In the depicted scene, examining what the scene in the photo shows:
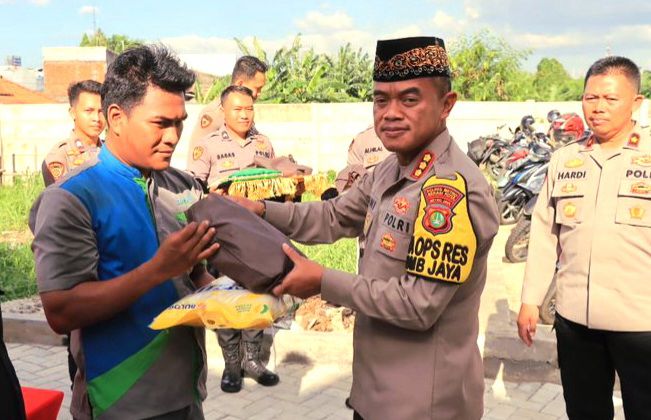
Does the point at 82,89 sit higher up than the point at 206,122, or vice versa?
the point at 82,89

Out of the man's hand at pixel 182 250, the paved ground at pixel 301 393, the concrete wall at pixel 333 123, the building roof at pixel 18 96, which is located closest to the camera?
the man's hand at pixel 182 250

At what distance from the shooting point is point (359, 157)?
5176 mm

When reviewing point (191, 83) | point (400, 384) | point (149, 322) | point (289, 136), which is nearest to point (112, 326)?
point (149, 322)

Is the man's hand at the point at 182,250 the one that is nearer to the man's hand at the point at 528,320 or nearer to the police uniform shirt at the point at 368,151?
the man's hand at the point at 528,320

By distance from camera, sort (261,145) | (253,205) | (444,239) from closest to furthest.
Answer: (444,239), (253,205), (261,145)

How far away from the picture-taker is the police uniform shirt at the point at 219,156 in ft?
15.8

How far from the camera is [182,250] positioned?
1702 millimetres

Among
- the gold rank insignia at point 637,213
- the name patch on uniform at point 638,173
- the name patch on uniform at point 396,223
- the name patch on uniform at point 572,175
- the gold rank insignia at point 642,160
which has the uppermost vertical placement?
the gold rank insignia at point 642,160

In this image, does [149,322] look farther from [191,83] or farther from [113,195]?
[191,83]

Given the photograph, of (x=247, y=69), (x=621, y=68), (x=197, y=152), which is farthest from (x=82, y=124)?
(x=621, y=68)

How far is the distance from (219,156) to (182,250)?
3.23 m

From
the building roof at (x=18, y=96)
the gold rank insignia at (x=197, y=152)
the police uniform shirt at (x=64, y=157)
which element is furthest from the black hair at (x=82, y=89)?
the building roof at (x=18, y=96)

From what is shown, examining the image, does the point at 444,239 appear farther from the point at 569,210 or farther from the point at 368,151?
the point at 368,151

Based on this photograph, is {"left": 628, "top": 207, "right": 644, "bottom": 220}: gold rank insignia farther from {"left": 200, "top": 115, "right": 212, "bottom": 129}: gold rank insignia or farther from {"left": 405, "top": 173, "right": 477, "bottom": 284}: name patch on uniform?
{"left": 200, "top": 115, "right": 212, "bottom": 129}: gold rank insignia
